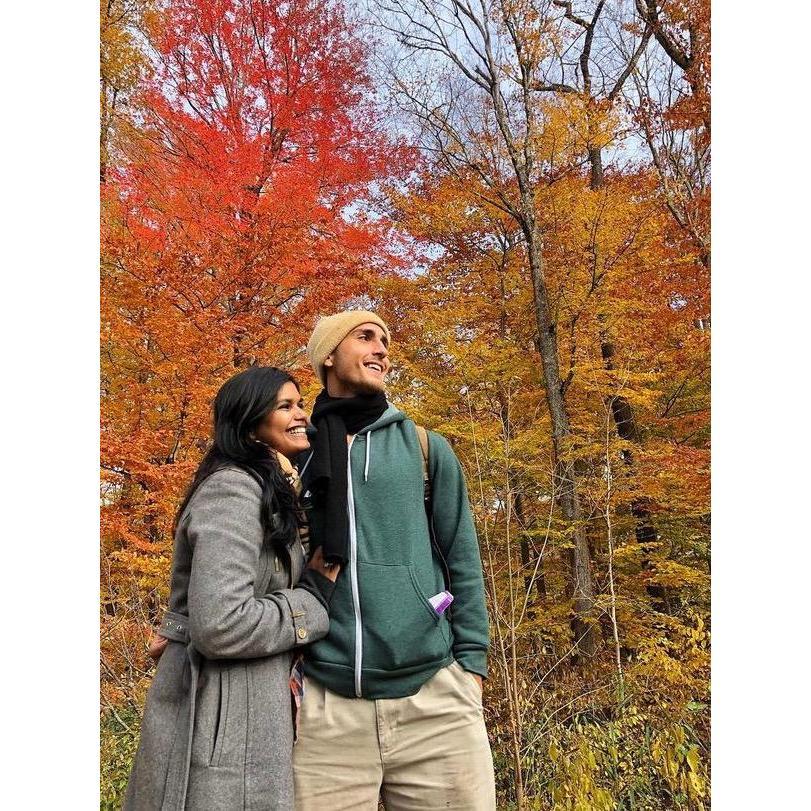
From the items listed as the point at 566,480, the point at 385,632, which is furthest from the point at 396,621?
the point at 566,480

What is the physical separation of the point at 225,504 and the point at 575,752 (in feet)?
9.50

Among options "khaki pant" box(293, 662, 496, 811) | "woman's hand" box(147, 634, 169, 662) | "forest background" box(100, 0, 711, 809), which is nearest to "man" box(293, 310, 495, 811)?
"khaki pant" box(293, 662, 496, 811)

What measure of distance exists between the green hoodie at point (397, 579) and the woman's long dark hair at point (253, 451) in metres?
0.11

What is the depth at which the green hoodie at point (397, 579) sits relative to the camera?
1.44 metres

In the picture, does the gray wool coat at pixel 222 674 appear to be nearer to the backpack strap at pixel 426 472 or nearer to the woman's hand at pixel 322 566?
the woman's hand at pixel 322 566

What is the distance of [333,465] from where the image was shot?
151cm

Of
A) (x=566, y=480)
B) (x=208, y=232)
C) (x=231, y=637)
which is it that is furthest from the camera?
(x=208, y=232)

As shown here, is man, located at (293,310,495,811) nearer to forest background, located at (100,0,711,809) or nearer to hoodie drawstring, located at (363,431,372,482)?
hoodie drawstring, located at (363,431,372,482)

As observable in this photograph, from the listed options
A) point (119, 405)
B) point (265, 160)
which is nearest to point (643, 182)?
point (265, 160)

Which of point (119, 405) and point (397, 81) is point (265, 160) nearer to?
point (397, 81)

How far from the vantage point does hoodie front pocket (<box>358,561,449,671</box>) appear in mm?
1430

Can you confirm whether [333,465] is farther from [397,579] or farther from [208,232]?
[208,232]

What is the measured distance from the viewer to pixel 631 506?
4.93 m

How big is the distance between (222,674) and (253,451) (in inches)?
18.1
